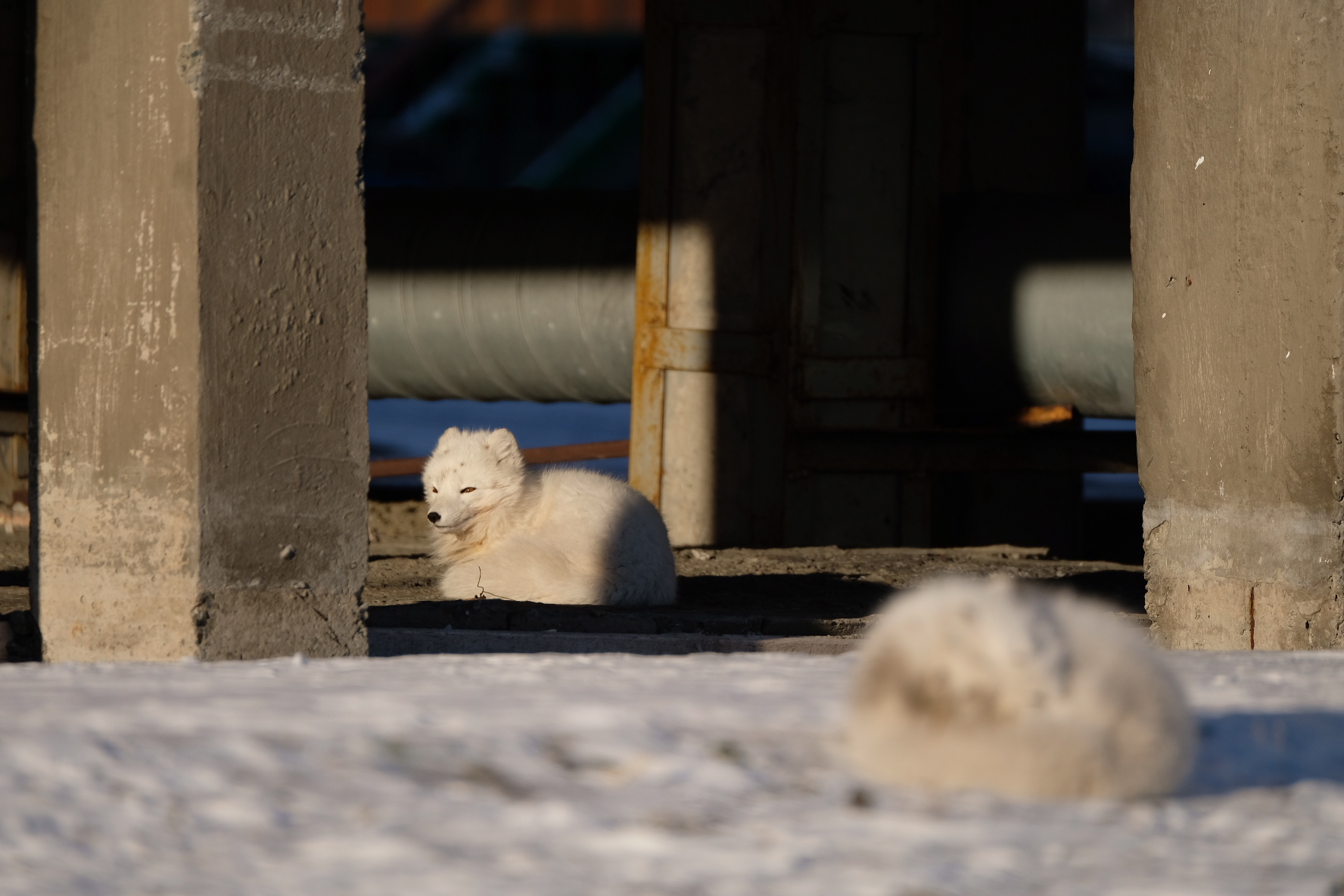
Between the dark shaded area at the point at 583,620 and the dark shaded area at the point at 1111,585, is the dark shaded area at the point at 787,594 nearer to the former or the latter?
the dark shaded area at the point at 583,620

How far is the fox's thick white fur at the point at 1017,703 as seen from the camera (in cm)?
211

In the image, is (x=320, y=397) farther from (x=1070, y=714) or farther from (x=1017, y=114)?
(x=1017, y=114)

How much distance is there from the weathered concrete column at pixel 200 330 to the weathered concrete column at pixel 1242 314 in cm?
272

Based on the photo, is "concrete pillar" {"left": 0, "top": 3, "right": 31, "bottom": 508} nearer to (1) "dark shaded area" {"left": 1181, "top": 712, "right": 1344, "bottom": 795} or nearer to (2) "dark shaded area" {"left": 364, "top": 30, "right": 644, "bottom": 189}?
(1) "dark shaded area" {"left": 1181, "top": 712, "right": 1344, "bottom": 795}

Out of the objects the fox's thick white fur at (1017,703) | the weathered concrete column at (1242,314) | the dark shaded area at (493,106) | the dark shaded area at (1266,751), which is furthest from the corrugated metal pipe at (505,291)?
the dark shaded area at (493,106)

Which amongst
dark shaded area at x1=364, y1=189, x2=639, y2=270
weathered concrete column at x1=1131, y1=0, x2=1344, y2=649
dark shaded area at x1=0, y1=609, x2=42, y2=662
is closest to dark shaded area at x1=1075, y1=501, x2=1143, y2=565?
dark shaded area at x1=364, y1=189, x2=639, y2=270

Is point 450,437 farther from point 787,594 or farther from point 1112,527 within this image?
point 1112,527

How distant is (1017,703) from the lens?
2.10 meters

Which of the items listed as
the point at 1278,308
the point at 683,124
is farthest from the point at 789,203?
the point at 1278,308

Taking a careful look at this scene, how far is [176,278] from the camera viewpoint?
4328mm

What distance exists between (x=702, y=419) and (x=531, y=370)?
1570mm

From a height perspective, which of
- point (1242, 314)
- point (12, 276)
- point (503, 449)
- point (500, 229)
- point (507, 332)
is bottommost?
point (503, 449)

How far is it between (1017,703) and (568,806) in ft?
2.16

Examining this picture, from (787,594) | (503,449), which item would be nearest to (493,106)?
(503,449)
